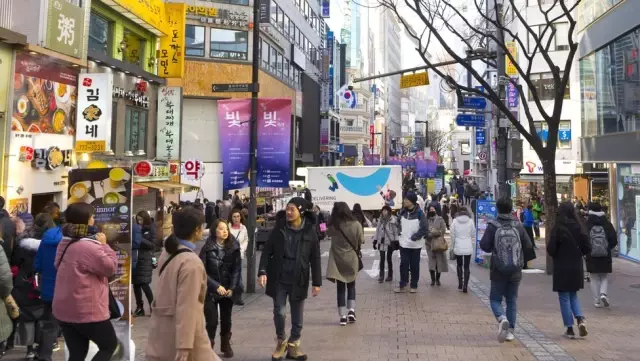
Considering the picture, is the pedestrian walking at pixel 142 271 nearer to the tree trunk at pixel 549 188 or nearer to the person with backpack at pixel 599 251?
the person with backpack at pixel 599 251

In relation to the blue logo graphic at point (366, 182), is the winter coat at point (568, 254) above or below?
below

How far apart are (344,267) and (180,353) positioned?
15.9 ft

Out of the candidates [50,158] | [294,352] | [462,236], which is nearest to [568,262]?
[294,352]

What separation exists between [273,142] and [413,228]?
345 centimetres

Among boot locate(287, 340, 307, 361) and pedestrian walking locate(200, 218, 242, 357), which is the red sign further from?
boot locate(287, 340, 307, 361)

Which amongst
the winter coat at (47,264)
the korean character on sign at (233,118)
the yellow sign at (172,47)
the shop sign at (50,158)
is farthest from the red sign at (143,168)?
the winter coat at (47,264)

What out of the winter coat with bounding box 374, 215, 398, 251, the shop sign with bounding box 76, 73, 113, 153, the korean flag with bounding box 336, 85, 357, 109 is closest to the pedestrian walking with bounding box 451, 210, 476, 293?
the winter coat with bounding box 374, 215, 398, 251

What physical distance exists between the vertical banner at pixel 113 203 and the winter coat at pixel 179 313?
3.17m

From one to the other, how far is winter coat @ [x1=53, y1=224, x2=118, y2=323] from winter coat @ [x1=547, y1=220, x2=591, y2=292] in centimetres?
542

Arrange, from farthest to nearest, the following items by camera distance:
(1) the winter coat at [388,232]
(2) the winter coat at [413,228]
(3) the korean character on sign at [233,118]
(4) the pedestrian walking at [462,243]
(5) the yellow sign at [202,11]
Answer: (5) the yellow sign at [202,11], (1) the winter coat at [388,232], (3) the korean character on sign at [233,118], (4) the pedestrian walking at [462,243], (2) the winter coat at [413,228]

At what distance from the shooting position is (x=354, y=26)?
7756 centimetres

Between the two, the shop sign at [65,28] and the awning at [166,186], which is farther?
the awning at [166,186]

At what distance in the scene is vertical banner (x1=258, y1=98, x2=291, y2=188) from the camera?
11781mm

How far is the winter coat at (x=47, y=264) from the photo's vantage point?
5.85 meters
